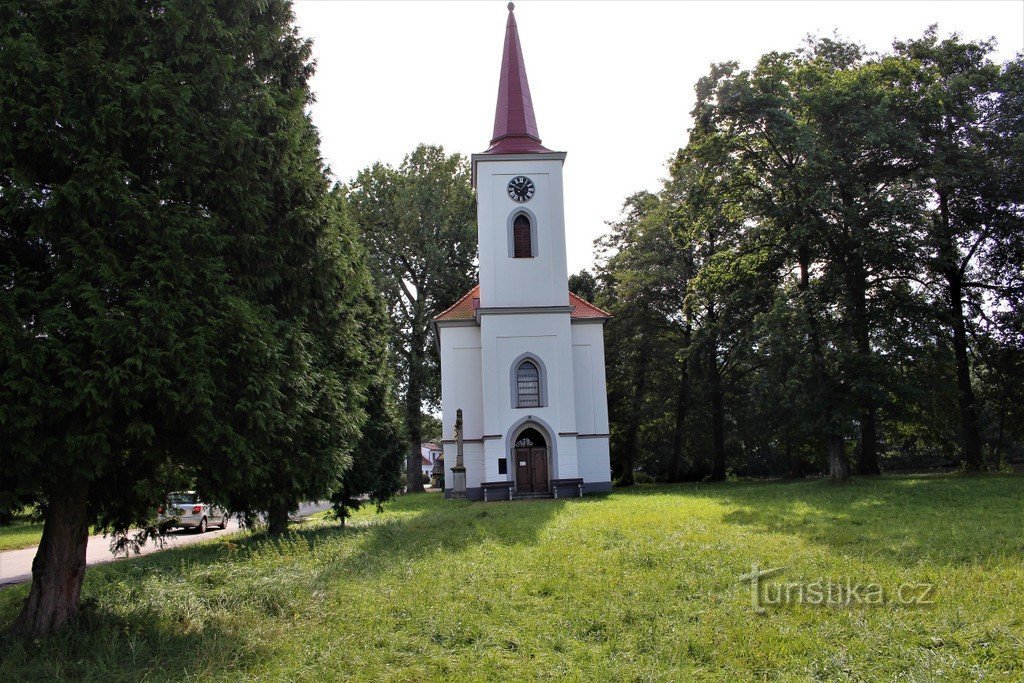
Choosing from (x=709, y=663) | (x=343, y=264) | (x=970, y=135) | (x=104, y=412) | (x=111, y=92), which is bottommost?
(x=709, y=663)

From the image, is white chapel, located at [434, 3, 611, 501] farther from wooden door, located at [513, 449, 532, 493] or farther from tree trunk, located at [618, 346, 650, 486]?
tree trunk, located at [618, 346, 650, 486]

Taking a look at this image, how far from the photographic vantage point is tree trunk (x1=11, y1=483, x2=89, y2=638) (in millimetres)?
7715

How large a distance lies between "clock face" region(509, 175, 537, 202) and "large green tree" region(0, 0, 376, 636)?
2004cm

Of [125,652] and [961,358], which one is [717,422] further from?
[125,652]

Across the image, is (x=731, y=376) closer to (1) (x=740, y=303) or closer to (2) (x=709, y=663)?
(1) (x=740, y=303)

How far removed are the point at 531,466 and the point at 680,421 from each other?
11358 mm

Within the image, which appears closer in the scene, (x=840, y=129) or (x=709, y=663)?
(x=709, y=663)

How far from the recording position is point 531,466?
27781 millimetres

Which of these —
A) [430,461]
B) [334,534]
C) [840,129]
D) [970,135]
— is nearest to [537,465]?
[334,534]

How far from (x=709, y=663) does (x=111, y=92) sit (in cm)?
760

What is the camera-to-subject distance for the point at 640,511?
57.8 ft

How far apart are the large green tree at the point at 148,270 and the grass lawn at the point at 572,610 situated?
125 cm

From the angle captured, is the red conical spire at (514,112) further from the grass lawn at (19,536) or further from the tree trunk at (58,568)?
the tree trunk at (58,568)

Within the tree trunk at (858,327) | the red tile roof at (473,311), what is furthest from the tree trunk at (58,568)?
the red tile roof at (473,311)
